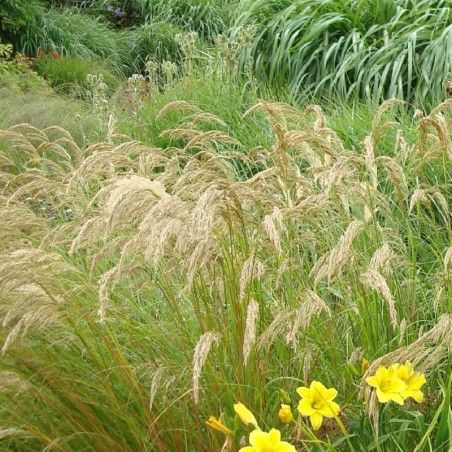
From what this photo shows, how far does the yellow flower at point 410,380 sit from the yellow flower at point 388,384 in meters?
0.02

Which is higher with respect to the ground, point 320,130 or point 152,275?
point 320,130

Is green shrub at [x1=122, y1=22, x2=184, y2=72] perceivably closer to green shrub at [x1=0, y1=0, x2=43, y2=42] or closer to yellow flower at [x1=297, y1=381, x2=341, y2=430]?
green shrub at [x1=0, y1=0, x2=43, y2=42]

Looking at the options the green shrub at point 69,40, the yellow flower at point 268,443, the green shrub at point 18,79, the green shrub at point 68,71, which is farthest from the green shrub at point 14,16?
the yellow flower at point 268,443

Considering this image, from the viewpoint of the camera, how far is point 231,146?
5324 millimetres

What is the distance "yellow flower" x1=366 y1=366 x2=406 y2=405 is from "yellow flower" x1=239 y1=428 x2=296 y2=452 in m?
0.26

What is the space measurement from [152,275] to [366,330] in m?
0.68

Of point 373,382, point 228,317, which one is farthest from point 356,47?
point 373,382

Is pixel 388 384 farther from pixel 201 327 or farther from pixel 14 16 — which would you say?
pixel 14 16

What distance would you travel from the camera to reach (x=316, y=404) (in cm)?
195

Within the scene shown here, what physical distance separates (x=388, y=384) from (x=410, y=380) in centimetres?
9

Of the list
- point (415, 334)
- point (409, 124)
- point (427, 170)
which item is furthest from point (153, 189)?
point (409, 124)

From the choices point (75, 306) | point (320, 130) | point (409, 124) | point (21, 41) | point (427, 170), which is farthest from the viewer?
point (21, 41)

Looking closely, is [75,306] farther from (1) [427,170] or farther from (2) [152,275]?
(1) [427,170]

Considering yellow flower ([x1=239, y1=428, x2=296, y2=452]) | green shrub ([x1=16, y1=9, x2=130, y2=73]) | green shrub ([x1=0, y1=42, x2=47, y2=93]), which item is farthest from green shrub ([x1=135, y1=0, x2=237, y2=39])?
yellow flower ([x1=239, y1=428, x2=296, y2=452])
